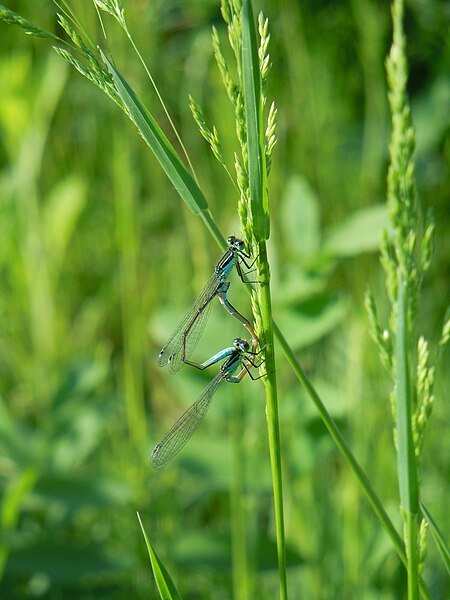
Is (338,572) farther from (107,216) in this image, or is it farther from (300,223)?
(107,216)

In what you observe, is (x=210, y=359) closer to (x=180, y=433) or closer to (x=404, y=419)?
(x=180, y=433)

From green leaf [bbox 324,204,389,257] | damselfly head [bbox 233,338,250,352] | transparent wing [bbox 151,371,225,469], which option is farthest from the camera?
green leaf [bbox 324,204,389,257]

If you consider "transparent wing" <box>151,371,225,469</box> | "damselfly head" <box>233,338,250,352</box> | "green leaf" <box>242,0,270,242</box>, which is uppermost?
"green leaf" <box>242,0,270,242</box>

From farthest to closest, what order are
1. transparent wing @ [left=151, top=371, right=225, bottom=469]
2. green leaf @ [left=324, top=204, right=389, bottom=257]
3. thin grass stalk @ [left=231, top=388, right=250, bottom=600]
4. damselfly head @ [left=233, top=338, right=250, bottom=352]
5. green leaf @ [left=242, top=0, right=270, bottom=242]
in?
green leaf @ [left=324, top=204, right=389, bottom=257] < thin grass stalk @ [left=231, top=388, right=250, bottom=600] < transparent wing @ [left=151, top=371, right=225, bottom=469] < damselfly head @ [left=233, top=338, right=250, bottom=352] < green leaf @ [left=242, top=0, right=270, bottom=242]

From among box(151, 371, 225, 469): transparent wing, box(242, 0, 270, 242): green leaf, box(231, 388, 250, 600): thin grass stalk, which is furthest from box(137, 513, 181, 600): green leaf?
box(231, 388, 250, 600): thin grass stalk

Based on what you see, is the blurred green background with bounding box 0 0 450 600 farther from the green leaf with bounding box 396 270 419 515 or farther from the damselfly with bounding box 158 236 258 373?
the green leaf with bounding box 396 270 419 515

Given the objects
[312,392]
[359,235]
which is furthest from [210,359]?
[312,392]

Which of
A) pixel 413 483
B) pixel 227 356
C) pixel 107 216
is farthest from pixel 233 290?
pixel 107 216
